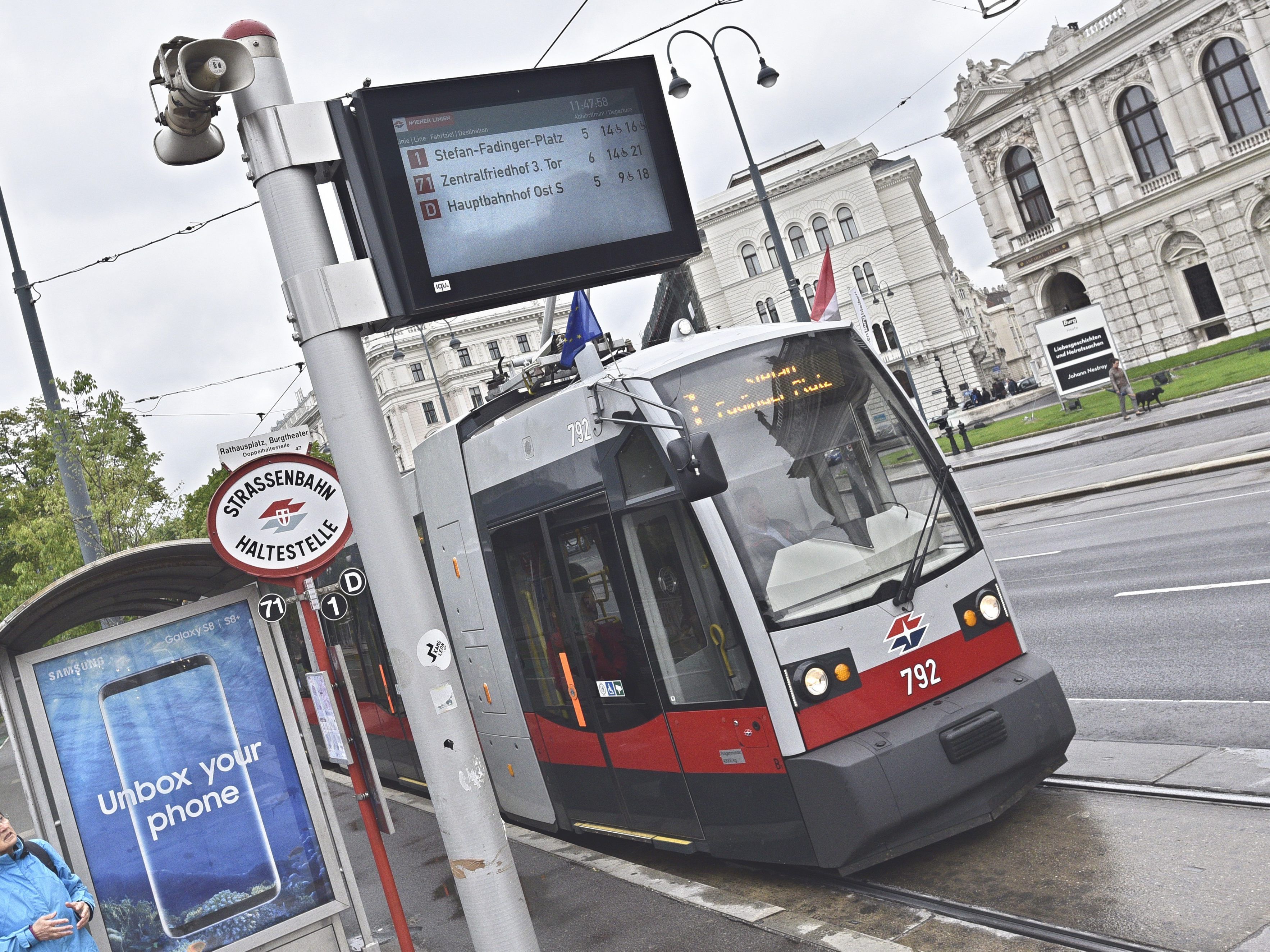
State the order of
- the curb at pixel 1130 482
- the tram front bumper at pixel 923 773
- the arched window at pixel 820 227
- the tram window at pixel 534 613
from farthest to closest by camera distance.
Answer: the arched window at pixel 820 227 < the curb at pixel 1130 482 < the tram window at pixel 534 613 < the tram front bumper at pixel 923 773

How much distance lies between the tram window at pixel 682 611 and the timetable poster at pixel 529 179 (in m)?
2.00

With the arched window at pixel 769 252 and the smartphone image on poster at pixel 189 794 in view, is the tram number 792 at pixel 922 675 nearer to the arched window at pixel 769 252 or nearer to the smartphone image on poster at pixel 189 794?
the smartphone image on poster at pixel 189 794

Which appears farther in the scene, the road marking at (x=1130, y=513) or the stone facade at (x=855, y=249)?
the stone facade at (x=855, y=249)

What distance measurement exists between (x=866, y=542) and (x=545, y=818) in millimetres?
3808

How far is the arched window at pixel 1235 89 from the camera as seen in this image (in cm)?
4819

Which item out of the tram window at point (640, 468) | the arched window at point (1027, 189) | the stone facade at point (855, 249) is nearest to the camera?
the tram window at point (640, 468)

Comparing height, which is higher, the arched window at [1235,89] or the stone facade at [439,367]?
the stone facade at [439,367]

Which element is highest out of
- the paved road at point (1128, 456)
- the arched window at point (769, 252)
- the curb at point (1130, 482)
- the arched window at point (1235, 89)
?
the arched window at point (769, 252)

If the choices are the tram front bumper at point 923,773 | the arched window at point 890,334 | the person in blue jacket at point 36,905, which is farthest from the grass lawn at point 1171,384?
the person in blue jacket at point 36,905

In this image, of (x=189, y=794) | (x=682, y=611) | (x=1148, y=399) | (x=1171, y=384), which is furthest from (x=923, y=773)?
(x=1171, y=384)

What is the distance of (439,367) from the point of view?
78.2 meters

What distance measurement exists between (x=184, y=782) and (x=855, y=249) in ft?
235

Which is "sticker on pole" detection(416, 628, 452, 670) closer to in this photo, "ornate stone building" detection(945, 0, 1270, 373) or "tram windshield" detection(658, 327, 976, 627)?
"tram windshield" detection(658, 327, 976, 627)

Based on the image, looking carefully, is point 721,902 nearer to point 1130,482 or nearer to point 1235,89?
point 1130,482
